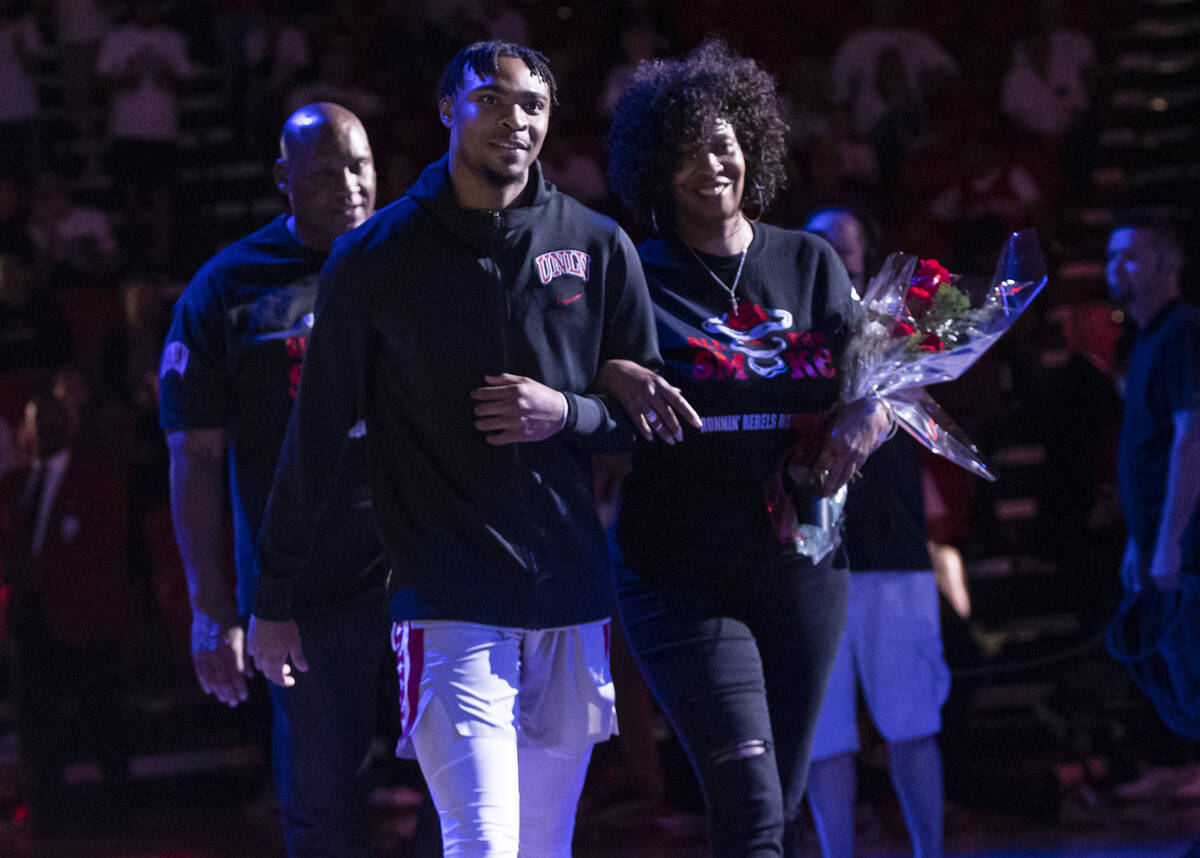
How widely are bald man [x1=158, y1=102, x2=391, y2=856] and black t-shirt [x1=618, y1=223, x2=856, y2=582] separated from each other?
0.63 metres

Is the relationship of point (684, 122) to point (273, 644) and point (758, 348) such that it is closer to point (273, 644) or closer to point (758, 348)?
point (758, 348)

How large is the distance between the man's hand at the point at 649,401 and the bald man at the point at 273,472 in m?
0.67

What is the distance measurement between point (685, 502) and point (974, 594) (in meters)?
3.85

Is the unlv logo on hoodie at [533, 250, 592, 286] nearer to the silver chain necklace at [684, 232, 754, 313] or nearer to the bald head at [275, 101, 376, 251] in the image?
the silver chain necklace at [684, 232, 754, 313]

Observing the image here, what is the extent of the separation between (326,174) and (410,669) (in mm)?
1247

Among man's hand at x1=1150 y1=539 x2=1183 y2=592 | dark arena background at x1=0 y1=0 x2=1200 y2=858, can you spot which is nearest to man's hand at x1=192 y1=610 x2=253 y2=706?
dark arena background at x1=0 y1=0 x2=1200 y2=858

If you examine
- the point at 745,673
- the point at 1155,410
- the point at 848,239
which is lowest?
the point at 745,673

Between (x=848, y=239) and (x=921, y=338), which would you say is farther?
(x=848, y=239)

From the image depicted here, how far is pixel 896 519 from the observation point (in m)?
3.83

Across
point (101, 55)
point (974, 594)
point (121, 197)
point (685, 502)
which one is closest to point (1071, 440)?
point (974, 594)

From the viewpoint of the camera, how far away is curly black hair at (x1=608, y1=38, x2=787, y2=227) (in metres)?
2.95

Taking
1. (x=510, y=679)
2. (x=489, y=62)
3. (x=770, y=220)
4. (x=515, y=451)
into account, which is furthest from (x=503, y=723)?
(x=770, y=220)

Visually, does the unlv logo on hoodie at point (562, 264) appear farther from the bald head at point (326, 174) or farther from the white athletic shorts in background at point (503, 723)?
the bald head at point (326, 174)

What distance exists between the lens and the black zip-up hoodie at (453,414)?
2.34 m
